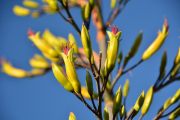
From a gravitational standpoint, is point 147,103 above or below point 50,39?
below

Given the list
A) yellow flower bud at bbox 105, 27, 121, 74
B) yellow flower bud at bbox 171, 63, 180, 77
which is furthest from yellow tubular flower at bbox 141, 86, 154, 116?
yellow flower bud at bbox 171, 63, 180, 77

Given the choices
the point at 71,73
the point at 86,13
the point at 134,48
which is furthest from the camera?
the point at 134,48

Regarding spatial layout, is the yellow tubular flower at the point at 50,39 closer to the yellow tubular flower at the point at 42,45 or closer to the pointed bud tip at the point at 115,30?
the yellow tubular flower at the point at 42,45

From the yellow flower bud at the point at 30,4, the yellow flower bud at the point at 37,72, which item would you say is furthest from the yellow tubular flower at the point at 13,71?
the yellow flower bud at the point at 30,4

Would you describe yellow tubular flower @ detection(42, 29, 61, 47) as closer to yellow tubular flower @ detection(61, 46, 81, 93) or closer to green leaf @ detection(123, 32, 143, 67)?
green leaf @ detection(123, 32, 143, 67)

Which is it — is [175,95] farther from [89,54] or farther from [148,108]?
[89,54]

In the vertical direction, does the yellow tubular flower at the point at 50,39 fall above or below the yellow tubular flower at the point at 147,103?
above

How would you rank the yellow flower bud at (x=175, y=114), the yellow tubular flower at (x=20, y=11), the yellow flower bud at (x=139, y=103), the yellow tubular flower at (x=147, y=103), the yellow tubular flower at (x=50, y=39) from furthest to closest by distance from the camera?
the yellow tubular flower at (x=20, y=11), the yellow tubular flower at (x=50, y=39), the yellow flower bud at (x=175, y=114), the yellow tubular flower at (x=147, y=103), the yellow flower bud at (x=139, y=103)

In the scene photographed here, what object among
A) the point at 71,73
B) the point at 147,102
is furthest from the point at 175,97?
the point at 71,73

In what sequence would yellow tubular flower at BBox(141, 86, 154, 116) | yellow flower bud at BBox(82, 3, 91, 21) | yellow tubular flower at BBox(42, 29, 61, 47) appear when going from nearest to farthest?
yellow tubular flower at BBox(141, 86, 154, 116), yellow flower bud at BBox(82, 3, 91, 21), yellow tubular flower at BBox(42, 29, 61, 47)

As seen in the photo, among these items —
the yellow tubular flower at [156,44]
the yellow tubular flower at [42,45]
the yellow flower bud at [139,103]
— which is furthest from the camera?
the yellow tubular flower at [42,45]

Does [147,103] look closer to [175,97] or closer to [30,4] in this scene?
[175,97]
